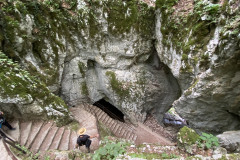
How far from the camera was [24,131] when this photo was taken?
18.4ft

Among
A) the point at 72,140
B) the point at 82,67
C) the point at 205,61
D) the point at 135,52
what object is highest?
the point at 135,52

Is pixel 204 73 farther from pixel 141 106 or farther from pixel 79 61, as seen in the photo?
pixel 79 61

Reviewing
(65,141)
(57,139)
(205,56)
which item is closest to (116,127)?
(65,141)

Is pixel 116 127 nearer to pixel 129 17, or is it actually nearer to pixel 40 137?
pixel 40 137

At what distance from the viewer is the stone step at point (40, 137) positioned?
16.6 ft

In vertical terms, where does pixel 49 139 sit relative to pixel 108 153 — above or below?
below

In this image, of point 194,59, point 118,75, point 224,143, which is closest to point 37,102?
point 118,75

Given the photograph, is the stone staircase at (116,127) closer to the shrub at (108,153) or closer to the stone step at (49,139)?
the stone step at (49,139)

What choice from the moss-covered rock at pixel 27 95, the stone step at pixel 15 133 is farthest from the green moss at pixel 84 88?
the stone step at pixel 15 133

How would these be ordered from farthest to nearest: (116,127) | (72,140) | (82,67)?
(82,67)
(116,127)
(72,140)

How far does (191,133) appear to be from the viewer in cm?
406

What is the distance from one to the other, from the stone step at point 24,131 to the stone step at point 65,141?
136cm

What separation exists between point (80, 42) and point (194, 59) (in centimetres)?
666

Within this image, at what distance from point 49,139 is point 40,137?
1.25 feet
